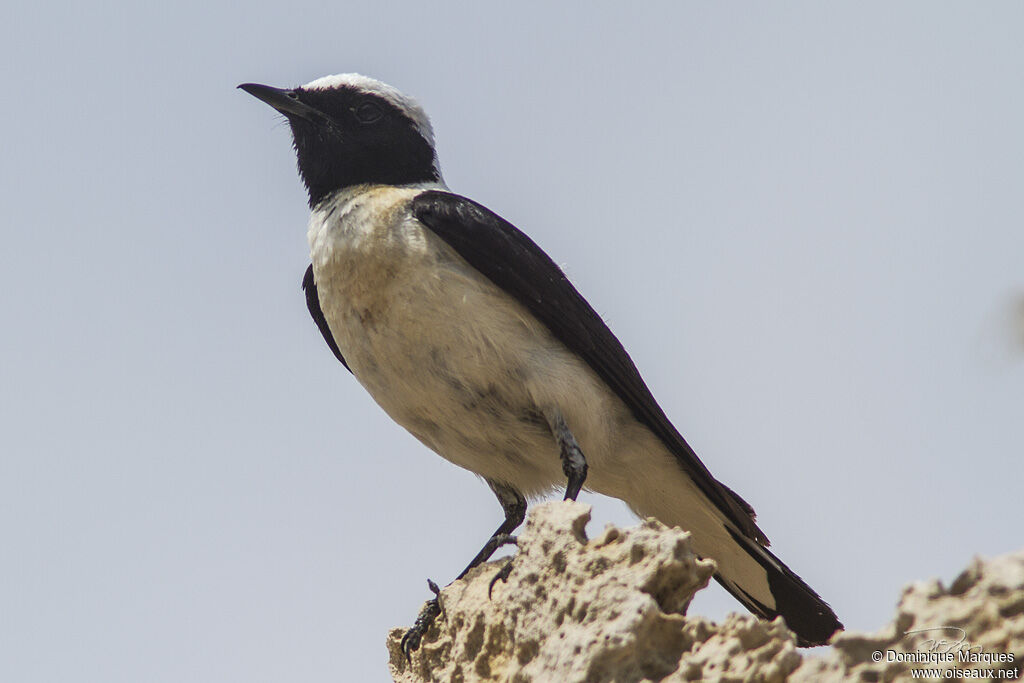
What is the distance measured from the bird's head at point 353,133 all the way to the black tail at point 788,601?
3084mm

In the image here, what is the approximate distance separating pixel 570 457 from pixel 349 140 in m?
2.65

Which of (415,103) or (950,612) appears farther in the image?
(415,103)

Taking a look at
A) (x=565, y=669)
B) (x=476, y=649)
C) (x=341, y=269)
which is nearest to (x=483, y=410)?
(x=341, y=269)

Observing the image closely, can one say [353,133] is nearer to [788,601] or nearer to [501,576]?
[501,576]

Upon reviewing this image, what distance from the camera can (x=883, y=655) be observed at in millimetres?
4004

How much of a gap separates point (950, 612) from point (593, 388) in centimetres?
356

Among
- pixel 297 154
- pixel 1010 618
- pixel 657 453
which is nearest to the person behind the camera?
pixel 1010 618

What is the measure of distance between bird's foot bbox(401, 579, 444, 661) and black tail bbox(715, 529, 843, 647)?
1966mm

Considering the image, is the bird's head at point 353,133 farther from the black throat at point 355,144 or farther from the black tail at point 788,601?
the black tail at point 788,601

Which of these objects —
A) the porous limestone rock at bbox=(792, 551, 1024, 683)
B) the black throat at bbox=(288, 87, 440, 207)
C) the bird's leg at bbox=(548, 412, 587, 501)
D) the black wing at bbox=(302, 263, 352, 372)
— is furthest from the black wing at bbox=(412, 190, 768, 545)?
the porous limestone rock at bbox=(792, 551, 1024, 683)

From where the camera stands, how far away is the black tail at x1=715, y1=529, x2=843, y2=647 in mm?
7055

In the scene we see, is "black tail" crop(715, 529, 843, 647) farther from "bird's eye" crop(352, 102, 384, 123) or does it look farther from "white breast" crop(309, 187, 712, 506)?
"bird's eye" crop(352, 102, 384, 123)

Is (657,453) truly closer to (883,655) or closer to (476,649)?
(476,649)

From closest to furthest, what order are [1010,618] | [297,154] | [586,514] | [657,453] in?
[1010,618]
[586,514]
[657,453]
[297,154]
